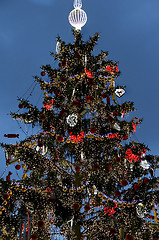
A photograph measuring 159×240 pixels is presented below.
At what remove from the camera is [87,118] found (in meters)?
9.19

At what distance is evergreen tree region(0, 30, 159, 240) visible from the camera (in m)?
7.42

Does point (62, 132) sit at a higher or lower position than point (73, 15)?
lower

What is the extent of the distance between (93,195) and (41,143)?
6.81ft

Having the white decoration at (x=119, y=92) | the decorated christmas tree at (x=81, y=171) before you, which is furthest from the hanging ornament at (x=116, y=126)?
the white decoration at (x=119, y=92)

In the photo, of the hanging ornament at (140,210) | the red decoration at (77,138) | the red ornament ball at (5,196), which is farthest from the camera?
the red decoration at (77,138)

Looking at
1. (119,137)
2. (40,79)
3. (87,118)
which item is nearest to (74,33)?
(40,79)

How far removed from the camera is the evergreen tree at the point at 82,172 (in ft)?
24.3

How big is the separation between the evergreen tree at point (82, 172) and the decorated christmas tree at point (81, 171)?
0.09ft

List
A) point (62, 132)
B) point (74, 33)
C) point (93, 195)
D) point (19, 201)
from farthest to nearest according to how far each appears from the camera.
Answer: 1. point (74, 33)
2. point (62, 132)
3. point (19, 201)
4. point (93, 195)

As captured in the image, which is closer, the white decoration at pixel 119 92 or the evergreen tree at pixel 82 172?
the evergreen tree at pixel 82 172

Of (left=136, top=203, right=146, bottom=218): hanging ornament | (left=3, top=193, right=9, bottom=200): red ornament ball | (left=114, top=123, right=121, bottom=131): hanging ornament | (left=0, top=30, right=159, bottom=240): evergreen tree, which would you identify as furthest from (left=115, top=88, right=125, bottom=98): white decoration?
(left=3, top=193, right=9, bottom=200): red ornament ball

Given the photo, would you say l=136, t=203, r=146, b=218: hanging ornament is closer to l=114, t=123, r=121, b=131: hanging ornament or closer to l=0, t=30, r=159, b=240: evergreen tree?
l=0, t=30, r=159, b=240: evergreen tree

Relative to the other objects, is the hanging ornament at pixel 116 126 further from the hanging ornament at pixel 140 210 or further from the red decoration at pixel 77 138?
the hanging ornament at pixel 140 210

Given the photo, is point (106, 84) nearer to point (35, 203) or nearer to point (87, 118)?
point (87, 118)
